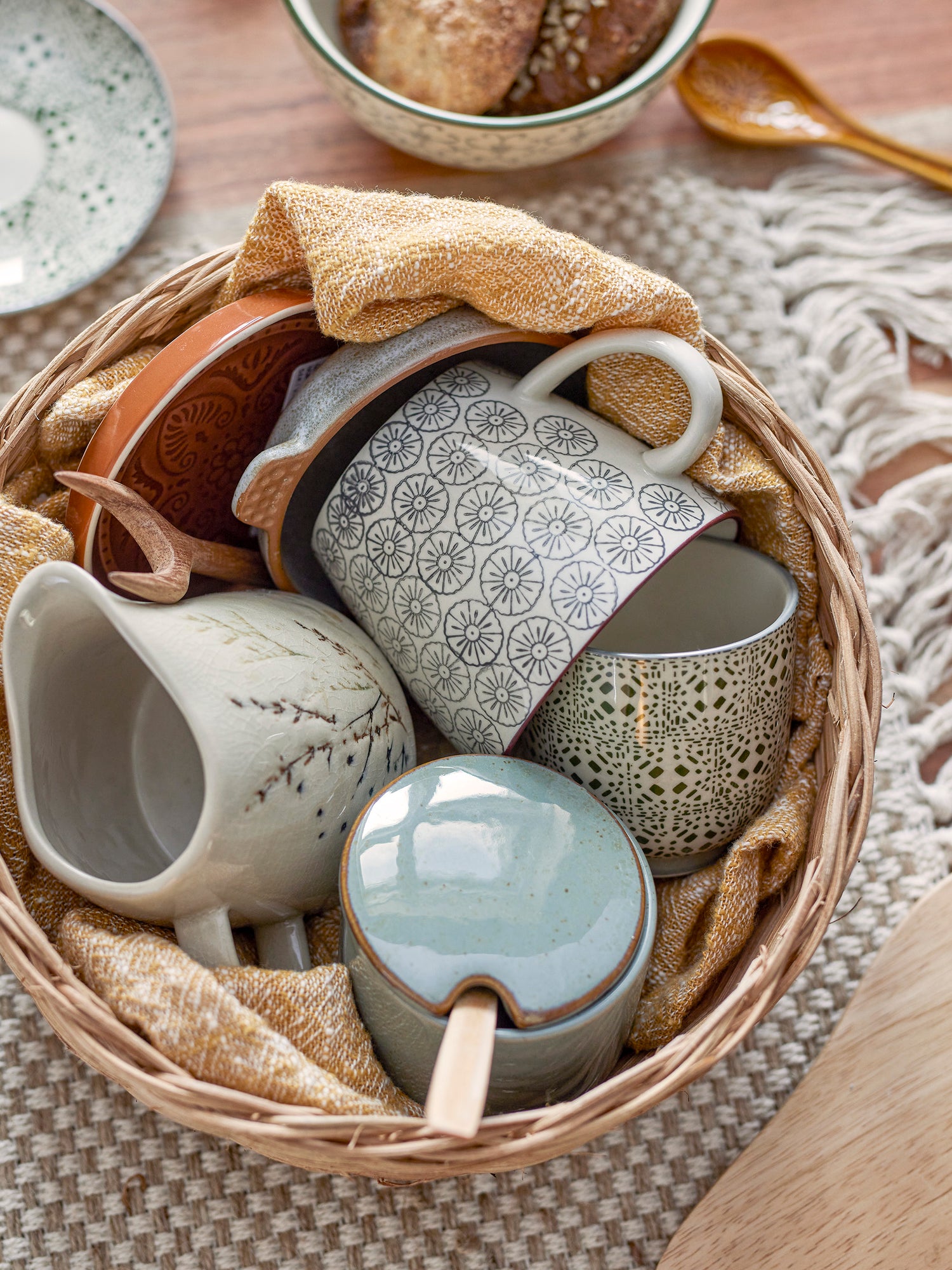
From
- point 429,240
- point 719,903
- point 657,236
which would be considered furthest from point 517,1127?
point 657,236

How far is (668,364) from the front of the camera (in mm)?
525

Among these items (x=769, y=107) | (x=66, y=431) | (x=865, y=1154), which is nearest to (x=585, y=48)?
(x=769, y=107)

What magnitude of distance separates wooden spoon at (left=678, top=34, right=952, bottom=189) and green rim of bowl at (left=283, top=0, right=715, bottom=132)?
145 millimetres

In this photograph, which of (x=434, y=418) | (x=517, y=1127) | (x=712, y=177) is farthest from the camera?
(x=712, y=177)

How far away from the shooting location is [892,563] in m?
0.73

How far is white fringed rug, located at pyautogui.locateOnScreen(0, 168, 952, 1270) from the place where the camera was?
571mm

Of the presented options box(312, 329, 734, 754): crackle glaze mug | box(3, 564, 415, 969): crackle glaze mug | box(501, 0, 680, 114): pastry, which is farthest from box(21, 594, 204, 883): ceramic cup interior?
box(501, 0, 680, 114): pastry

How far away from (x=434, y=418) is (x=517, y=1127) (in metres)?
0.33

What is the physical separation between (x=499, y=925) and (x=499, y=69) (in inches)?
21.7

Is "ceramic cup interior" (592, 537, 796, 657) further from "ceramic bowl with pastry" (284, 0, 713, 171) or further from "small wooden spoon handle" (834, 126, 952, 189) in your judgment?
"small wooden spoon handle" (834, 126, 952, 189)

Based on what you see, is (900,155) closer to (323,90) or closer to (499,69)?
(499,69)

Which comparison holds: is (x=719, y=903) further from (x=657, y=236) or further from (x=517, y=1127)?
(x=657, y=236)

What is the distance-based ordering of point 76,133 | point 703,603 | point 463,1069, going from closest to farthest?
point 463,1069 < point 703,603 < point 76,133

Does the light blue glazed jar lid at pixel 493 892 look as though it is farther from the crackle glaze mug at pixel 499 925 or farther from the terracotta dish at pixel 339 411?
the terracotta dish at pixel 339 411
